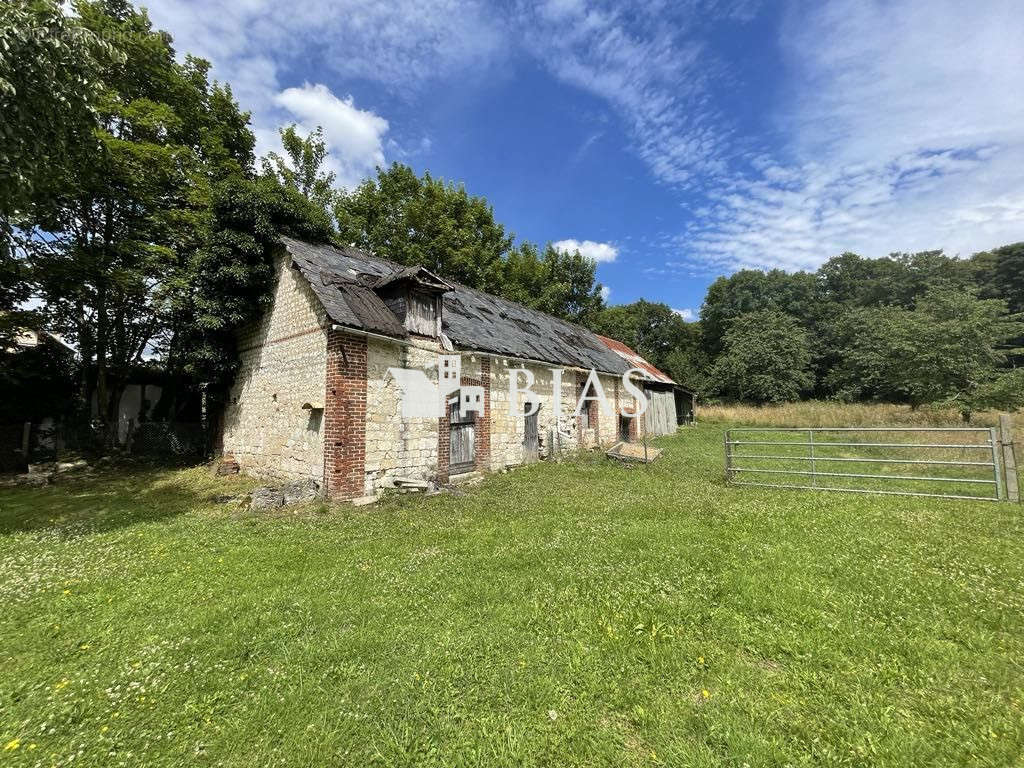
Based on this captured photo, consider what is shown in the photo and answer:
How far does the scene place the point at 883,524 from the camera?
19.9ft

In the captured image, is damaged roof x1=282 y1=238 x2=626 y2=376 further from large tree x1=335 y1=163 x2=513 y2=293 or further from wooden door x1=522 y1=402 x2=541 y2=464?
large tree x1=335 y1=163 x2=513 y2=293

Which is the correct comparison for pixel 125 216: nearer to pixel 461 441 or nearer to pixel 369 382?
pixel 369 382

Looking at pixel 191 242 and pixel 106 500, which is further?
pixel 191 242

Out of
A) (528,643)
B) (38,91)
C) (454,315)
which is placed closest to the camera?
(528,643)

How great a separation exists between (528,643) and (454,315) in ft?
34.7

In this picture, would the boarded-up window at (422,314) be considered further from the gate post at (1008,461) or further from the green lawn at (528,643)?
the gate post at (1008,461)

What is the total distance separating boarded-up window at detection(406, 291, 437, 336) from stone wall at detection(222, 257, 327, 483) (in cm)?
203

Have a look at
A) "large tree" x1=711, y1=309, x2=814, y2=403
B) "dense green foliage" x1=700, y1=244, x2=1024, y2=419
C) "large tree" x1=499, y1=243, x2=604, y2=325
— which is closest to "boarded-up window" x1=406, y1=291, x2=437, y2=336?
"large tree" x1=499, y1=243, x2=604, y2=325

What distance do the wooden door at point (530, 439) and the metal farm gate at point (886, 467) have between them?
19.3 feet

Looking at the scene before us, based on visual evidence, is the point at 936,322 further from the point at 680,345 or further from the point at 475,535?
the point at 475,535

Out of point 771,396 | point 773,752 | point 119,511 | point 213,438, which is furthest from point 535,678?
point 771,396

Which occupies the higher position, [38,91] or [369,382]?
[38,91]

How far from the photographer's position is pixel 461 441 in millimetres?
11305

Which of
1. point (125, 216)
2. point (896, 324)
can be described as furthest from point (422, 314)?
point (896, 324)
